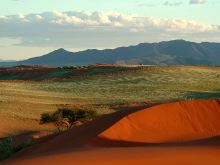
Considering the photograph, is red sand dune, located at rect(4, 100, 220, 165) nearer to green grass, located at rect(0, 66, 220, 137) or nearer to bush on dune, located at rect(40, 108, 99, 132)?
bush on dune, located at rect(40, 108, 99, 132)

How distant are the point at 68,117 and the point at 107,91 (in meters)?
26.1

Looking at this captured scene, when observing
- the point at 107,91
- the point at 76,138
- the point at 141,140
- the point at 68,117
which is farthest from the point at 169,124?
the point at 107,91

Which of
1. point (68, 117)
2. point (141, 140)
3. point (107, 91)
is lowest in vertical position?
point (107, 91)

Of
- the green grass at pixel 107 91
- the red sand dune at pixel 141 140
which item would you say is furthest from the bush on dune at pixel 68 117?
the red sand dune at pixel 141 140

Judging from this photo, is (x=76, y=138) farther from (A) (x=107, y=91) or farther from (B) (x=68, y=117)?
(A) (x=107, y=91)

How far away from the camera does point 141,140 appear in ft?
55.9

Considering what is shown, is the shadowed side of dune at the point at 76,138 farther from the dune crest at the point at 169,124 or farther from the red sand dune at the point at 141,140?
the dune crest at the point at 169,124

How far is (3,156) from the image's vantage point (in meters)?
19.0

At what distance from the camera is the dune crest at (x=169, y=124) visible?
56.6 ft

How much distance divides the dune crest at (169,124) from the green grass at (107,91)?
16.1 m

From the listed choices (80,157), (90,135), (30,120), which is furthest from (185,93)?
(80,157)

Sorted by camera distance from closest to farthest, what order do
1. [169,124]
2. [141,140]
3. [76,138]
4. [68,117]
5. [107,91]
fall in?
1. [141,140]
2. [76,138]
3. [169,124]
4. [68,117]
5. [107,91]

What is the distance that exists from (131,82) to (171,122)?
49130 millimetres

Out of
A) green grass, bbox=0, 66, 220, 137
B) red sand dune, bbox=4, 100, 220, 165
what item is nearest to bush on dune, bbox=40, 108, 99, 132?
green grass, bbox=0, 66, 220, 137
